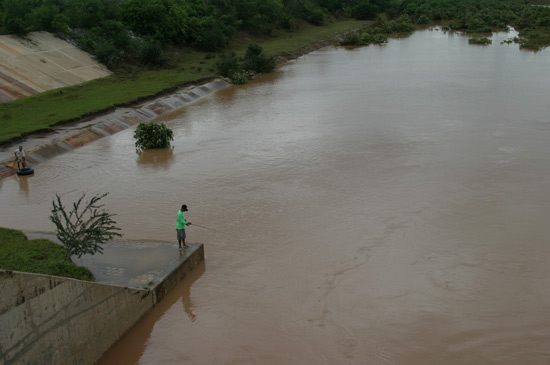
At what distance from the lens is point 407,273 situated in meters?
11.7

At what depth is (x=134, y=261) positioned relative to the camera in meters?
10.9

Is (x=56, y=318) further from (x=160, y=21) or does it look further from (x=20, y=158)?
(x=160, y=21)

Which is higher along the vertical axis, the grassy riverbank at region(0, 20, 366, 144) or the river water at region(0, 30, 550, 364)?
the grassy riverbank at region(0, 20, 366, 144)

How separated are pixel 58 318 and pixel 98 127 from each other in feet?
54.7

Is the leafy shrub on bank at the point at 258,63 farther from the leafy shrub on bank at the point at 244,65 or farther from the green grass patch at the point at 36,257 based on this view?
the green grass patch at the point at 36,257

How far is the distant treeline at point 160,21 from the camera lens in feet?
115

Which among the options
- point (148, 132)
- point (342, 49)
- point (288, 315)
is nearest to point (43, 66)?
point (148, 132)

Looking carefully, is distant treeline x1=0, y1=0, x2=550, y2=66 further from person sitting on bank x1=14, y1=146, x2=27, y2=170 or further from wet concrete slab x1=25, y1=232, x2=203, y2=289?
wet concrete slab x1=25, y1=232, x2=203, y2=289

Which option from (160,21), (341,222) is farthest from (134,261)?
(160,21)

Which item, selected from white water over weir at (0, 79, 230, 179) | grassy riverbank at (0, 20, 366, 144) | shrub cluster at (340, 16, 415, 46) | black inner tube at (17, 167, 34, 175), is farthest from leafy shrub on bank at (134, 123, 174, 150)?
shrub cluster at (340, 16, 415, 46)

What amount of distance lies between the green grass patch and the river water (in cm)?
167

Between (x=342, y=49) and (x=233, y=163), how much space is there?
1560 inches

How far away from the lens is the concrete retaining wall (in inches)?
286

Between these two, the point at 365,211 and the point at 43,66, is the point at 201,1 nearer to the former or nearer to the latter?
the point at 43,66
